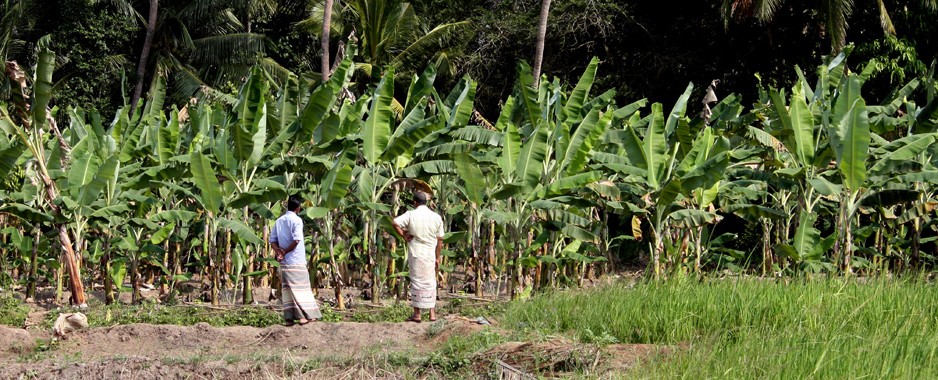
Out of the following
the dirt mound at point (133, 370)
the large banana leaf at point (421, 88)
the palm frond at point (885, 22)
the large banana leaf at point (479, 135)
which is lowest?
the dirt mound at point (133, 370)

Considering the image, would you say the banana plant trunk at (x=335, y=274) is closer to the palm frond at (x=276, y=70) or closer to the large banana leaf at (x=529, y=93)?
the large banana leaf at (x=529, y=93)

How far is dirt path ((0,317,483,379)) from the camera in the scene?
786cm

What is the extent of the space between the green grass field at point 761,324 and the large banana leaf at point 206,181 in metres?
3.18

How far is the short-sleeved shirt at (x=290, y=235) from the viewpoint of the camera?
32.3 feet

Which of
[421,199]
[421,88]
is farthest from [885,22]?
[421,199]

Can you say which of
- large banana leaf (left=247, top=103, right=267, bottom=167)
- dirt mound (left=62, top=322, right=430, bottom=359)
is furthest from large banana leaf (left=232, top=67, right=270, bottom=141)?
dirt mound (left=62, top=322, right=430, bottom=359)

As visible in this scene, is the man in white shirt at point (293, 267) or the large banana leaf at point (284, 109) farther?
the large banana leaf at point (284, 109)

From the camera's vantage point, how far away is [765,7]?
716 inches

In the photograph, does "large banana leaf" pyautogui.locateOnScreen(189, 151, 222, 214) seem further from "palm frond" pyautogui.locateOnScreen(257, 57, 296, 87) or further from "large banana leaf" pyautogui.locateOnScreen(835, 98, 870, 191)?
"palm frond" pyautogui.locateOnScreen(257, 57, 296, 87)

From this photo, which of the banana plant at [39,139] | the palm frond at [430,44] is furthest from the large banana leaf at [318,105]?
the palm frond at [430,44]

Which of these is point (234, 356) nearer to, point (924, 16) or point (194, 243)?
point (194, 243)

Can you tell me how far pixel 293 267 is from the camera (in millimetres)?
9914

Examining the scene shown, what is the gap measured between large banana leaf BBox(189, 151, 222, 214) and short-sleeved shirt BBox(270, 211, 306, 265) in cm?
113

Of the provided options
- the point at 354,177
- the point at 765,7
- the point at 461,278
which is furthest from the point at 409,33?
the point at 354,177
